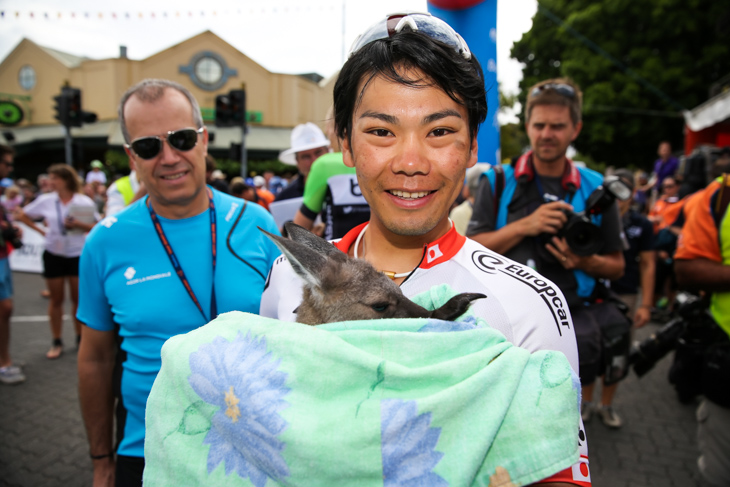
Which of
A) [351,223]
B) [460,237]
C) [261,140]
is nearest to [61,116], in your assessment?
[351,223]

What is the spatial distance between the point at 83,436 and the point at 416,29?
617 cm

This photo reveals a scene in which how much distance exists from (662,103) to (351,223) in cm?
2832

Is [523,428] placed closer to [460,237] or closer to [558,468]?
[558,468]

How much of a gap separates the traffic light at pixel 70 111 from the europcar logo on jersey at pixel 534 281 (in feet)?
55.5

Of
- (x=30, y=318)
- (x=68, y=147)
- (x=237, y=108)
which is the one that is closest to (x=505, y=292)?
(x=30, y=318)

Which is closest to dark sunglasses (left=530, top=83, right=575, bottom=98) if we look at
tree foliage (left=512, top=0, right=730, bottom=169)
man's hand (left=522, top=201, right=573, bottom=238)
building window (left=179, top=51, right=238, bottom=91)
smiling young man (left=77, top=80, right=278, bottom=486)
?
man's hand (left=522, top=201, right=573, bottom=238)

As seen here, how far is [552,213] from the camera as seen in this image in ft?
10.3

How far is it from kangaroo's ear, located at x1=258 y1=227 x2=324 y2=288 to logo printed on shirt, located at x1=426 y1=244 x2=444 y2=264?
0.39 m

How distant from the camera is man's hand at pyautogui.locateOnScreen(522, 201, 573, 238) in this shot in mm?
3135

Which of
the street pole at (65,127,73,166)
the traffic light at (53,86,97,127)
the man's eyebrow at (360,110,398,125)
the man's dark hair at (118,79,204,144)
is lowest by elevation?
the man's eyebrow at (360,110,398,125)

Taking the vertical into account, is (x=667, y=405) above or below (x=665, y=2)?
below

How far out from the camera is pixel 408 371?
1075 millimetres

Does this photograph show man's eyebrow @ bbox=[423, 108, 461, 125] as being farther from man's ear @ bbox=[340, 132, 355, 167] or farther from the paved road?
the paved road

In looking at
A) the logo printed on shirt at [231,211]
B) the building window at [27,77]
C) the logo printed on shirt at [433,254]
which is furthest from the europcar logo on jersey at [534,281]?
the building window at [27,77]
